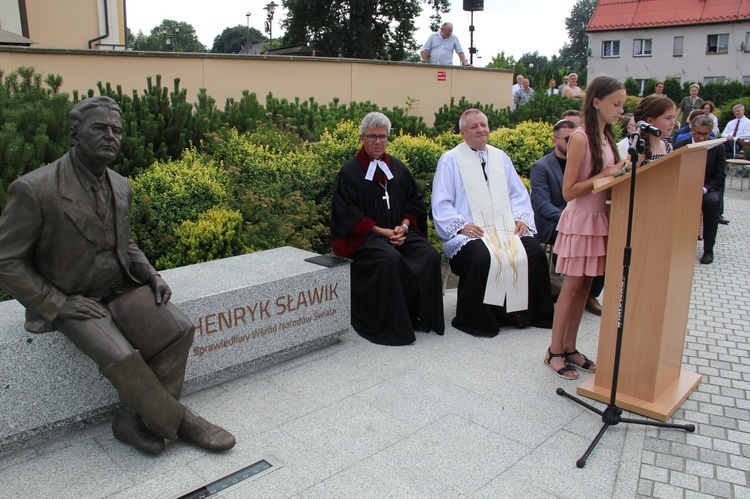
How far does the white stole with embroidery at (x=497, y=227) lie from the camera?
17.7 feet

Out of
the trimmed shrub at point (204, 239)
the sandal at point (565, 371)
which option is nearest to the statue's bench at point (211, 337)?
the trimmed shrub at point (204, 239)

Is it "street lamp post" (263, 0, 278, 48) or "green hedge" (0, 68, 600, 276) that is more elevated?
"street lamp post" (263, 0, 278, 48)

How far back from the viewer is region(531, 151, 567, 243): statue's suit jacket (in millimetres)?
6344

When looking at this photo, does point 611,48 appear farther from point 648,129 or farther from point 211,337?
point 211,337

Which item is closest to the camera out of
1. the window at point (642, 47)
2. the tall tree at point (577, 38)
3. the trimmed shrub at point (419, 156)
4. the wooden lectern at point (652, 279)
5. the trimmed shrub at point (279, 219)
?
the wooden lectern at point (652, 279)

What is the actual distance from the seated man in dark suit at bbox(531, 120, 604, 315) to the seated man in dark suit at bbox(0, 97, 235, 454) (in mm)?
4051

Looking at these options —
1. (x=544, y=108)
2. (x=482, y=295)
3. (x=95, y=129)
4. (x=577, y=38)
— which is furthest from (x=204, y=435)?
(x=577, y=38)

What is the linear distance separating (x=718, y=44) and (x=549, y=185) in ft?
153

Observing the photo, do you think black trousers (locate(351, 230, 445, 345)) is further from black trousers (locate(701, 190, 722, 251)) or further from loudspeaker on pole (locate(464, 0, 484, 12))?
loudspeaker on pole (locate(464, 0, 484, 12))

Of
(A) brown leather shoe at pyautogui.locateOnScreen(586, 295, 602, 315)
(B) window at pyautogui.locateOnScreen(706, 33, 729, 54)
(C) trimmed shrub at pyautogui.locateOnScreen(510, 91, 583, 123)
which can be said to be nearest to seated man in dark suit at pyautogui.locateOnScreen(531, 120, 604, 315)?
(A) brown leather shoe at pyautogui.locateOnScreen(586, 295, 602, 315)

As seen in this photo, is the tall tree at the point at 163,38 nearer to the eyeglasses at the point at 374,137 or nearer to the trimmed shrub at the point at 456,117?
the trimmed shrub at the point at 456,117

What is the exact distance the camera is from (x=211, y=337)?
4035 millimetres

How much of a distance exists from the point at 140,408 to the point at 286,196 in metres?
3.46

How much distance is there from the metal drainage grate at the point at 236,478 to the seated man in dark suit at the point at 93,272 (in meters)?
0.21
